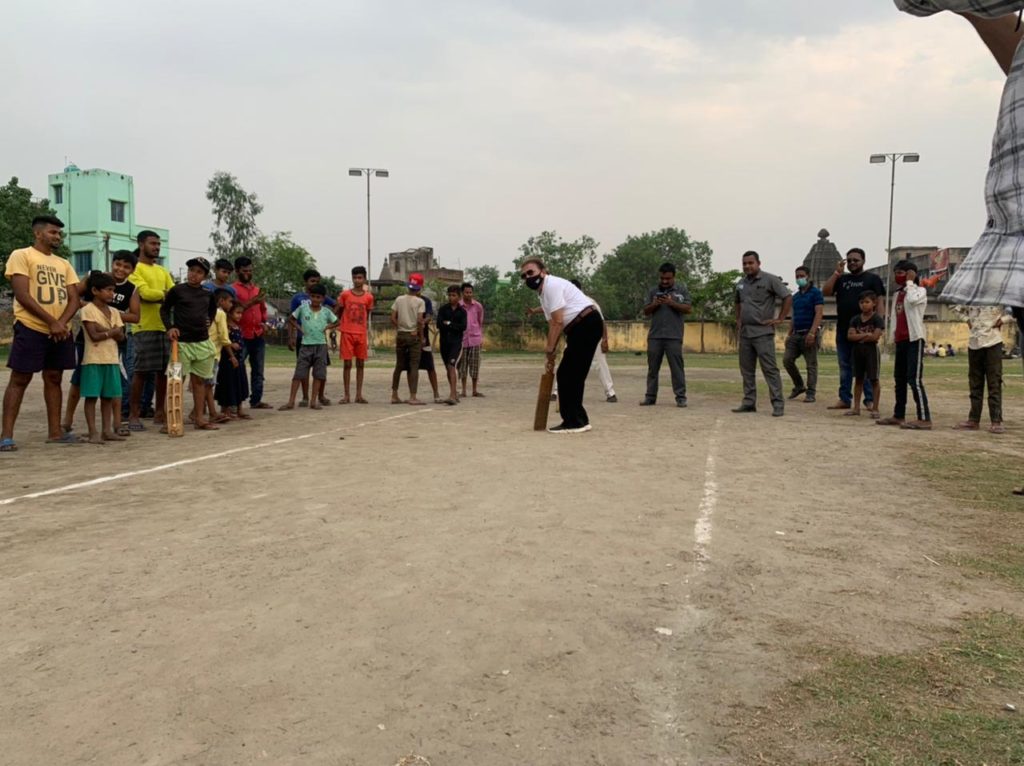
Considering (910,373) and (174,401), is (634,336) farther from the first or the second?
(174,401)

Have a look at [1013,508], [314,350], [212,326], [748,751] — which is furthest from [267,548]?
[314,350]

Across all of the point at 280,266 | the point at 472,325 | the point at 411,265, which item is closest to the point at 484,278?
the point at 411,265

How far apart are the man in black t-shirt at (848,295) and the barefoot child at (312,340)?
6696 millimetres

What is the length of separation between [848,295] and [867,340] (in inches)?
40.0

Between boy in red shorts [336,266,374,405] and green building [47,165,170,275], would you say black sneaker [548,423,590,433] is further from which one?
green building [47,165,170,275]

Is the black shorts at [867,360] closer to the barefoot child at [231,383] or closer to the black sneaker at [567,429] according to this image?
the black sneaker at [567,429]

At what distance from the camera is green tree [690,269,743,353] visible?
46656 millimetres

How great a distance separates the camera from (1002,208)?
1.85m

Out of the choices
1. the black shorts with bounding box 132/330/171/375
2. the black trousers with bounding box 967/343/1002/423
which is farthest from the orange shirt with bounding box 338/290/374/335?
the black trousers with bounding box 967/343/1002/423

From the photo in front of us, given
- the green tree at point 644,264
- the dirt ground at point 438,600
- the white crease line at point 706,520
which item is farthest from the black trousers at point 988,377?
the green tree at point 644,264

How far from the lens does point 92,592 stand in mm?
3180

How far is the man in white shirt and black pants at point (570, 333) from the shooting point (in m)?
8.06

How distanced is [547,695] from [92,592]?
6.58 feet

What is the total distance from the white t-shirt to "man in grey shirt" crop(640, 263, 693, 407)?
8.92 ft
